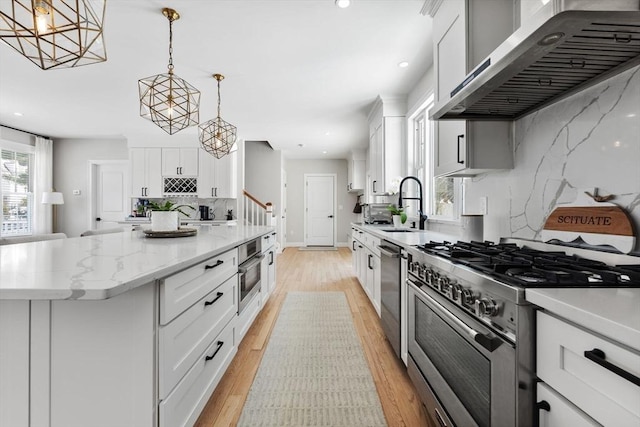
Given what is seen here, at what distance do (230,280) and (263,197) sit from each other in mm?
6026

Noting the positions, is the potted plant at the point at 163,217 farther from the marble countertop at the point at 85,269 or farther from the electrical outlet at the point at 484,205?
the electrical outlet at the point at 484,205

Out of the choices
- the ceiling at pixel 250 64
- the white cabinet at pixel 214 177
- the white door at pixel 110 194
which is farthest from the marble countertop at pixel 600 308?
the white door at pixel 110 194

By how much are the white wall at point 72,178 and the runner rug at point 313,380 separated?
625 centimetres

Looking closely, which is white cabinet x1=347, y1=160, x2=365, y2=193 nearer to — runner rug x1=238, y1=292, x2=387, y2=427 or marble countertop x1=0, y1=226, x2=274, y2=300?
runner rug x1=238, y1=292, x2=387, y2=427

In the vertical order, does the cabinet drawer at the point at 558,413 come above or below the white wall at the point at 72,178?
below

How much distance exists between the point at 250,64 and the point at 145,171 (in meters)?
4.26

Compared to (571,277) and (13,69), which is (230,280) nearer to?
(571,277)

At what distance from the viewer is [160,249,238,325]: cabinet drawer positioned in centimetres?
111

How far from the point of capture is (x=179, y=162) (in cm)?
638

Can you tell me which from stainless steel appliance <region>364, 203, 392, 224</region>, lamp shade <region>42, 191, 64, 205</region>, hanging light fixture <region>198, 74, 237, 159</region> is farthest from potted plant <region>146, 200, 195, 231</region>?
lamp shade <region>42, 191, 64, 205</region>

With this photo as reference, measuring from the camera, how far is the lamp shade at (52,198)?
6152mm

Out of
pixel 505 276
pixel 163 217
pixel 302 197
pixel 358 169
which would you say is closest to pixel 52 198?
pixel 302 197

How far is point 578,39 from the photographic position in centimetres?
100

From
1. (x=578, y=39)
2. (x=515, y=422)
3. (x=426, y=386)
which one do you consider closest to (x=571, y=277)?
(x=515, y=422)
